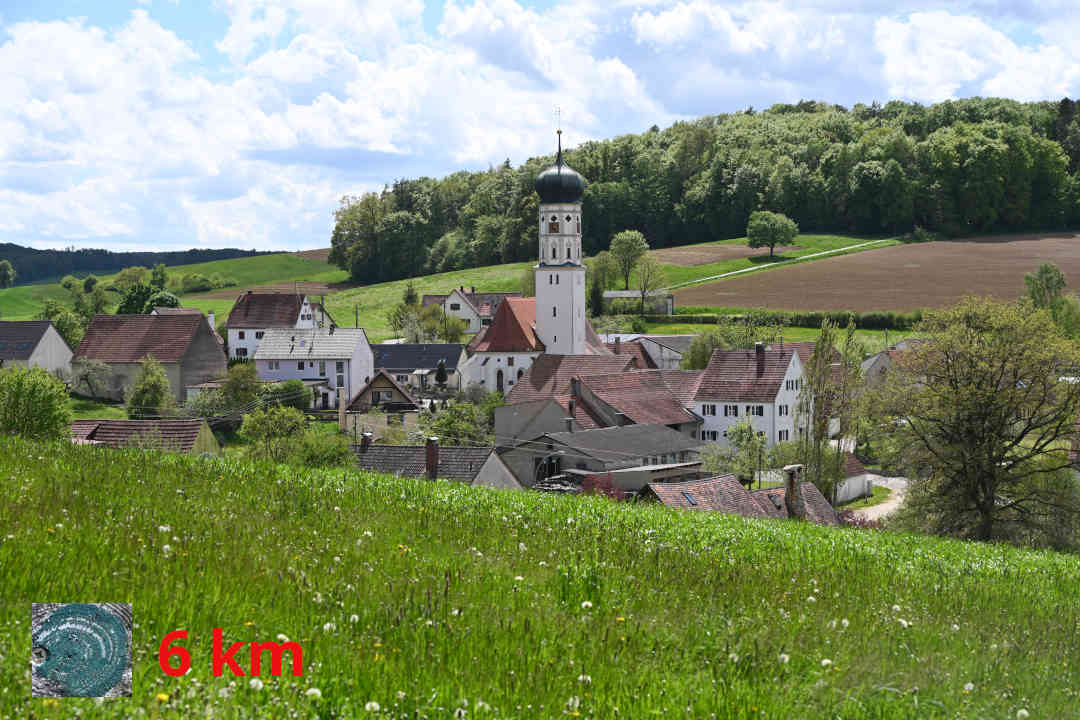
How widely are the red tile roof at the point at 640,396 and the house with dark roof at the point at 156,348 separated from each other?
119 feet

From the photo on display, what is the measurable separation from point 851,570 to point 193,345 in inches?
3287

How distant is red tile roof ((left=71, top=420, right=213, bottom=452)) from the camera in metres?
35.4

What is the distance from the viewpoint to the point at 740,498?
32.7m

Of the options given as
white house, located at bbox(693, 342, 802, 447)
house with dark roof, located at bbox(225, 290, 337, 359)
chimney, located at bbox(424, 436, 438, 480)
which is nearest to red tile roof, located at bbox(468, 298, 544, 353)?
white house, located at bbox(693, 342, 802, 447)

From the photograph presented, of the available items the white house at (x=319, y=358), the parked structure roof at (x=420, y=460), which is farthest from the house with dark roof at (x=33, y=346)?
the parked structure roof at (x=420, y=460)

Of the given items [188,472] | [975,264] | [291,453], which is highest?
[975,264]

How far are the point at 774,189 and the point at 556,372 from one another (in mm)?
104966

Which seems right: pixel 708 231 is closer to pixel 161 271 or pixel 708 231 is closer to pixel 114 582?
pixel 161 271

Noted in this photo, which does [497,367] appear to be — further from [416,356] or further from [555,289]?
[416,356]

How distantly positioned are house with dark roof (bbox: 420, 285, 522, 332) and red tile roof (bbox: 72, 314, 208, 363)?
4771 centimetres

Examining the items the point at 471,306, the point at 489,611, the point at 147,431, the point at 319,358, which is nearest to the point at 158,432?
the point at 147,431

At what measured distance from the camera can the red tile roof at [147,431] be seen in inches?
1394

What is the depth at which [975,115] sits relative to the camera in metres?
175

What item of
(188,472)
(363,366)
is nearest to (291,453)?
(188,472)
